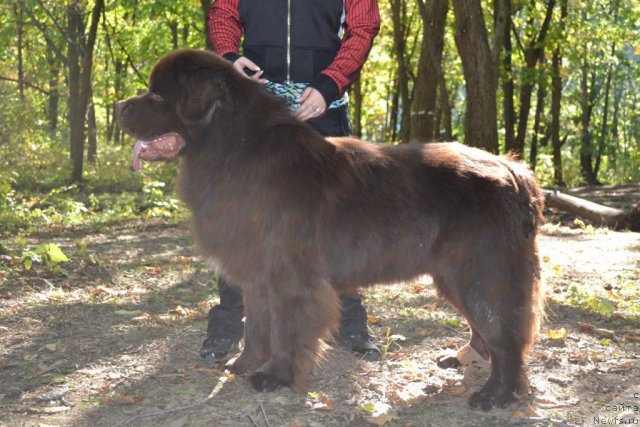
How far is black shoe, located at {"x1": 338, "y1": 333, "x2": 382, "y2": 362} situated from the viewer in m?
4.44

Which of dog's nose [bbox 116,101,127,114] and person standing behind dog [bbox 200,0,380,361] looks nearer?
dog's nose [bbox 116,101,127,114]

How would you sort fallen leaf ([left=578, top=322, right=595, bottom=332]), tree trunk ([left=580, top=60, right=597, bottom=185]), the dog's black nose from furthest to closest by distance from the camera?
1. tree trunk ([left=580, top=60, right=597, bottom=185])
2. fallen leaf ([left=578, top=322, right=595, bottom=332])
3. the dog's black nose

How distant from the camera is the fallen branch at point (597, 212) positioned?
9719mm

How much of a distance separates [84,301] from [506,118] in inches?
673

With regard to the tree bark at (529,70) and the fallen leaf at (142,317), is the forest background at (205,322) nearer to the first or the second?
the fallen leaf at (142,317)

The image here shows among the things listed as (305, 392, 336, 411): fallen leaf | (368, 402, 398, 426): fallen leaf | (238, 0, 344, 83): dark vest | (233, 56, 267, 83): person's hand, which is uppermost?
(238, 0, 344, 83): dark vest

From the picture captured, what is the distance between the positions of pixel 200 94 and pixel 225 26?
3.23 ft

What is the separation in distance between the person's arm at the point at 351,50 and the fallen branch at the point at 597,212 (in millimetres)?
6669

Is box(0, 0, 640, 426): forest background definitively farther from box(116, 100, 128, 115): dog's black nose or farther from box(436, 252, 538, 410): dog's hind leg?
box(116, 100, 128, 115): dog's black nose

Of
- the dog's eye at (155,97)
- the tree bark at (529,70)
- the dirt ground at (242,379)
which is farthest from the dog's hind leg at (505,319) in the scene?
the tree bark at (529,70)

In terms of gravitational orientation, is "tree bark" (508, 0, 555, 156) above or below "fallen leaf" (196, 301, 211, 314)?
above

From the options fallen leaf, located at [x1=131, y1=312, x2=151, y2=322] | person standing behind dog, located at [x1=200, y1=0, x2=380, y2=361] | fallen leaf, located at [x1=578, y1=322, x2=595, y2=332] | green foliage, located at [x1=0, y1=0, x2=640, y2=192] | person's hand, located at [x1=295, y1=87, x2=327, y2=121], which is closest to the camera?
person's hand, located at [x1=295, y1=87, x2=327, y2=121]

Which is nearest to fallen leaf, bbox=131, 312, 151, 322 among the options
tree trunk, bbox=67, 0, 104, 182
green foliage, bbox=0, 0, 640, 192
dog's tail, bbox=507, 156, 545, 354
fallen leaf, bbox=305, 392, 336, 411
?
fallen leaf, bbox=305, 392, 336, 411

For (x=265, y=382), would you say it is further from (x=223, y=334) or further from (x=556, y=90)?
(x=556, y=90)
